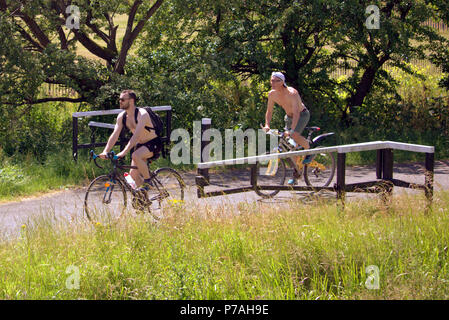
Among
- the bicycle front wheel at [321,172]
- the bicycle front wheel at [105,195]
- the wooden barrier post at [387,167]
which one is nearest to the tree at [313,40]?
the bicycle front wheel at [321,172]

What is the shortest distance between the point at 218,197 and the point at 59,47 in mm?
6137

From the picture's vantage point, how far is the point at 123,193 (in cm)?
839

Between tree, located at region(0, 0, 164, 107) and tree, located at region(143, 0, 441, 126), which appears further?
tree, located at region(143, 0, 441, 126)

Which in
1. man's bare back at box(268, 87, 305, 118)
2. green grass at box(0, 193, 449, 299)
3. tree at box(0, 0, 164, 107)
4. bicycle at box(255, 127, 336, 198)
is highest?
tree at box(0, 0, 164, 107)

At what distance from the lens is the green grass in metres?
5.63

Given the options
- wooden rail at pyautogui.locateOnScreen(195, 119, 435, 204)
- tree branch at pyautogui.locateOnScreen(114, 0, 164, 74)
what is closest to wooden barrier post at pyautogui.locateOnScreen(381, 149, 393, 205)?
wooden rail at pyautogui.locateOnScreen(195, 119, 435, 204)

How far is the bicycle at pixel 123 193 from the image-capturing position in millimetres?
7766

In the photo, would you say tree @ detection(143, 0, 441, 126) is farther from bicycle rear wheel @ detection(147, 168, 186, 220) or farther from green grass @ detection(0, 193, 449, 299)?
green grass @ detection(0, 193, 449, 299)

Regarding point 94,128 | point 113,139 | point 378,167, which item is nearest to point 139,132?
point 113,139

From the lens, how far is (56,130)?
14.4 m

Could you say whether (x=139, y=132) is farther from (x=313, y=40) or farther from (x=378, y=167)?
(x=313, y=40)

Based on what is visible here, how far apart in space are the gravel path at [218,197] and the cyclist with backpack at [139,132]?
681mm

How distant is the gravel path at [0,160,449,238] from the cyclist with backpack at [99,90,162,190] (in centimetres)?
68
